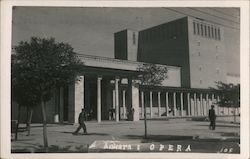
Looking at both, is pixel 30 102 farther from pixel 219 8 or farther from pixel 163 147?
pixel 219 8

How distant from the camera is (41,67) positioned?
14.7ft

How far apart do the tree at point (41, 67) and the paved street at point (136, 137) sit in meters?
0.14

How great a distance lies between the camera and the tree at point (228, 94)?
4512 mm

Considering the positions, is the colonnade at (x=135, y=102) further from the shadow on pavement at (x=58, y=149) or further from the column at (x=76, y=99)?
the shadow on pavement at (x=58, y=149)

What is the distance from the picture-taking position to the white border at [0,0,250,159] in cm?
419

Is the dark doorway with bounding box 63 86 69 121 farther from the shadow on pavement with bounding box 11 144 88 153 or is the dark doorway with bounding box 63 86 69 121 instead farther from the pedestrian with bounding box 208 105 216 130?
the pedestrian with bounding box 208 105 216 130

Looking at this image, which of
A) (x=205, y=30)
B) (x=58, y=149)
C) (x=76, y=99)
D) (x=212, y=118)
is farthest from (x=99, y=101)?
(x=205, y=30)

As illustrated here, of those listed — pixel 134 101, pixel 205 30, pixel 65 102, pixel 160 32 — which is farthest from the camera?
pixel 205 30

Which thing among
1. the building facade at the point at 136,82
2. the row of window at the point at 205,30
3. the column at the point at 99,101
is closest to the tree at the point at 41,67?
the building facade at the point at 136,82

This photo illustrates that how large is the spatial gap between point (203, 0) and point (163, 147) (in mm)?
1762

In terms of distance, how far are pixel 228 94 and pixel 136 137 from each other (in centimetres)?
128

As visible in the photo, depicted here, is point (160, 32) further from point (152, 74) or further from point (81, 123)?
point (81, 123)

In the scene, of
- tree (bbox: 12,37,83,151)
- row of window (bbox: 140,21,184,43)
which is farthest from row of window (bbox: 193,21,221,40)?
tree (bbox: 12,37,83,151)

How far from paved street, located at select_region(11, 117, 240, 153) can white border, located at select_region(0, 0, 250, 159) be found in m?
0.08
